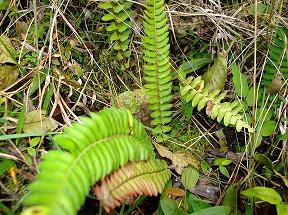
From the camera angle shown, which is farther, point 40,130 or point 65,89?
point 65,89

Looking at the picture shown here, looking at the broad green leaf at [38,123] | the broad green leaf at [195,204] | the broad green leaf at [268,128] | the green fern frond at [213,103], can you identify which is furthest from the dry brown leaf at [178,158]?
the broad green leaf at [38,123]

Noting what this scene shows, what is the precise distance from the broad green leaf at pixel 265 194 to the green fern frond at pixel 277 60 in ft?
2.24

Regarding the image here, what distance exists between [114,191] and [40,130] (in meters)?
0.64

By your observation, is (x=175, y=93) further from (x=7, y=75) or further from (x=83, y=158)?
(x=83, y=158)

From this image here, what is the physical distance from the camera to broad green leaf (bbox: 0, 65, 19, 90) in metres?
2.08

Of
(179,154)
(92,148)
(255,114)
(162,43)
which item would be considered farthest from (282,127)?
(92,148)

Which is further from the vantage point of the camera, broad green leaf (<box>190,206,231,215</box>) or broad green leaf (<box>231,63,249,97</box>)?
broad green leaf (<box>231,63,249,97</box>)

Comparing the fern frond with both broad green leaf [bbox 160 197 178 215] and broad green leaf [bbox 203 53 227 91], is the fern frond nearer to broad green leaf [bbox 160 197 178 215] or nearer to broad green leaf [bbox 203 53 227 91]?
broad green leaf [bbox 160 197 178 215]

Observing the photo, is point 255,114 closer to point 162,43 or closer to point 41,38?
point 162,43

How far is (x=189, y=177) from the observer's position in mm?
1922

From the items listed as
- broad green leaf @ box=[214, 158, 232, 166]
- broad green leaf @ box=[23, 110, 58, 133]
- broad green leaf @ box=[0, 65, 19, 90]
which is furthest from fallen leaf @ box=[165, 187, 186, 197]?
broad green leaf @ box=[0, 65, 19, 90]

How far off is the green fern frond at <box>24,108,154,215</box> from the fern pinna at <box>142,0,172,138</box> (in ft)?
1.14

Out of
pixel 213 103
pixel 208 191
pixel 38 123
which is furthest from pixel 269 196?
pixel 38 123

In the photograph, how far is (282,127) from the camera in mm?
2062
